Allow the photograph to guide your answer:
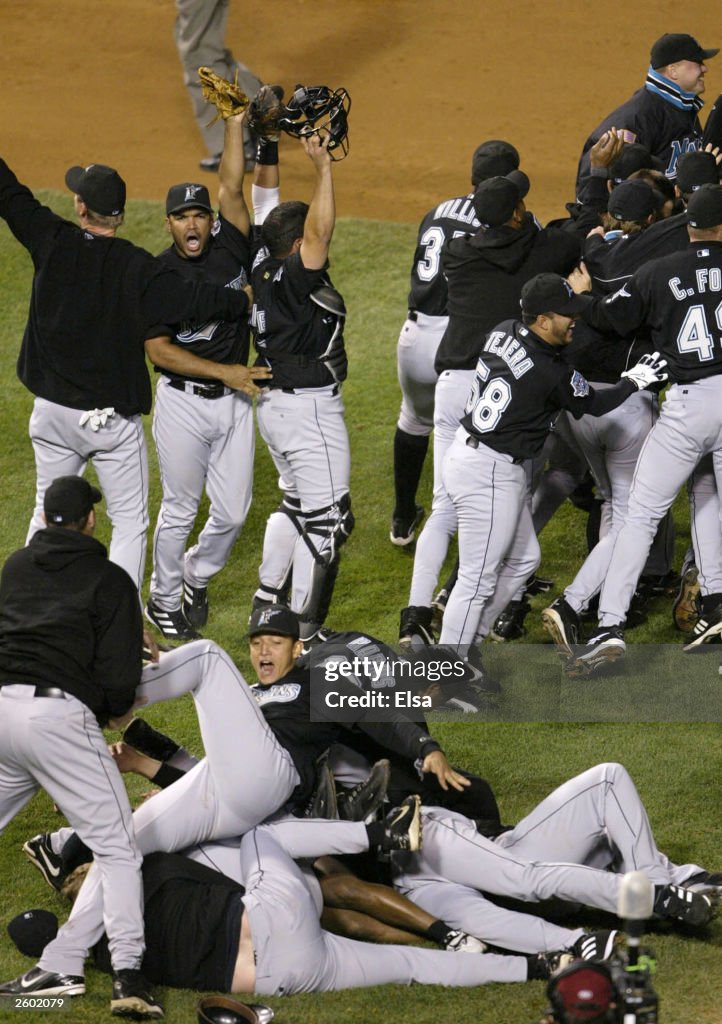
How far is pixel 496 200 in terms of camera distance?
656 centimetres

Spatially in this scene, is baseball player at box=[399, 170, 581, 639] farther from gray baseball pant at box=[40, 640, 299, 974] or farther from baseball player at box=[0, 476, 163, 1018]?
baseball player at box=[0, 476, 163, 1018]

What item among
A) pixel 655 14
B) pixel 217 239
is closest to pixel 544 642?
pixel 217 239

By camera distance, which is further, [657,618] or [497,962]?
[657,618]

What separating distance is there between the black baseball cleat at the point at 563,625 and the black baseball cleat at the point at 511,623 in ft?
0.97

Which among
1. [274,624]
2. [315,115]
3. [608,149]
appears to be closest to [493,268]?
[315,115]

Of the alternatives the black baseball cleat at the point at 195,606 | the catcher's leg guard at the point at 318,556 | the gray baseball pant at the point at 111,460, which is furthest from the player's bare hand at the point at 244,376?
the black baseball cleat at the point at 195,606

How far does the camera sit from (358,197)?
11617 millimetres

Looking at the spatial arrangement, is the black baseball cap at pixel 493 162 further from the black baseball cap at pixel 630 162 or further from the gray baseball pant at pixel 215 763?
the gray baseball pant at pixel 215 763

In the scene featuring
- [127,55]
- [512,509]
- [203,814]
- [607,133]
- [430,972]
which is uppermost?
[127,55]

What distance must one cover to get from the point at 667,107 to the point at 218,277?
275 centimetres

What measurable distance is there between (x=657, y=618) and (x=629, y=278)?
1.53 meters

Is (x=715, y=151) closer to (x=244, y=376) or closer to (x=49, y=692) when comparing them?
(x=244, y=376)

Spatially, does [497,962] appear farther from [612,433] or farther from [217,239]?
[217,239]

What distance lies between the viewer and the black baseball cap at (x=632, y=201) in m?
6.79
